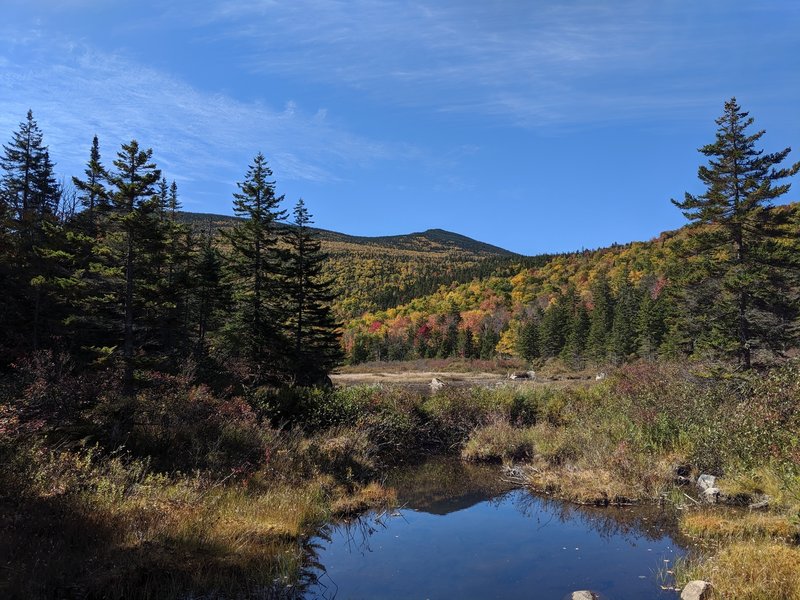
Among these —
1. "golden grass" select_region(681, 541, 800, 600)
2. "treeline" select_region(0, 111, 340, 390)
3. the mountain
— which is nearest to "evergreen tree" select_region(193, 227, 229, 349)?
"treeline" select_region(0, 111, 340, 390)

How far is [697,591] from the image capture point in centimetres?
714

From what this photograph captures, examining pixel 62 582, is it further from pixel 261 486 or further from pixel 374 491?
pixel 374 491

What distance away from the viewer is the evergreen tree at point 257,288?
82.6 ft

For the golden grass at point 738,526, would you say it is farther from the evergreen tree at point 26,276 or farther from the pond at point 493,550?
the evergreen tree at point 26,276

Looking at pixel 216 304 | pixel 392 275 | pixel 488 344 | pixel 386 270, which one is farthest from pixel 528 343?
pixel 386 270

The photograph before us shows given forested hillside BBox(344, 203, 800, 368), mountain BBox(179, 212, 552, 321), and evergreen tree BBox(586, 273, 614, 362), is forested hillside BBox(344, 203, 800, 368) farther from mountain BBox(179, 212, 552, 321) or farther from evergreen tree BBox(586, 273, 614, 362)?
mountain BBox(179, 212, 552, 321)

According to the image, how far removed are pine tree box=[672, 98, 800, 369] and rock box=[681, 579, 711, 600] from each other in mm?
16343

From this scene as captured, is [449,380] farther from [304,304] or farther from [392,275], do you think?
[392,275]

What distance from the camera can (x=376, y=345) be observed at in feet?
281

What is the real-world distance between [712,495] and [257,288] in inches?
779

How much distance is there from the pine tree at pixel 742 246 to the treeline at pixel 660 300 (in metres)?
0.04

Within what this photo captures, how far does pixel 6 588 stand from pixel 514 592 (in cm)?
635

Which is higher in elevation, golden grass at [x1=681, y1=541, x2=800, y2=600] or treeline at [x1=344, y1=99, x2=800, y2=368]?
treeline at [x1=344, y1=99, x2=800, y2=368]

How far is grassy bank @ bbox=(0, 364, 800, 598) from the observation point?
726 cm
